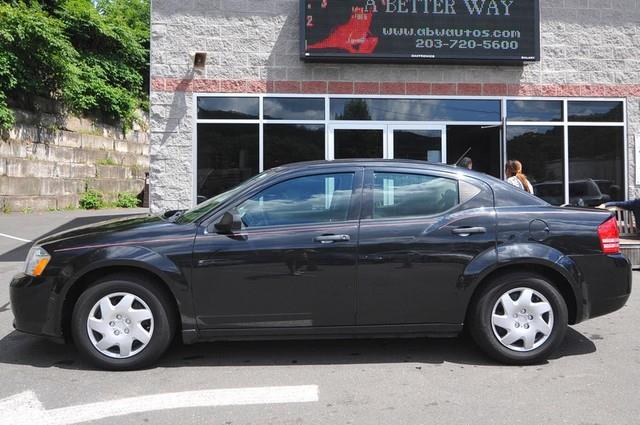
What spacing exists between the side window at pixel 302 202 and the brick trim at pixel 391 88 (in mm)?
A: 6133

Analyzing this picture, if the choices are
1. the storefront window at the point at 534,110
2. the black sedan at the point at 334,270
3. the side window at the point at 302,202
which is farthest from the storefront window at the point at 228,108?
the side window at the point at 302,202

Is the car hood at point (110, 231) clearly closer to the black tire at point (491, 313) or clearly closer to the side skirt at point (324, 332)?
the side skirt at point (324, 332)

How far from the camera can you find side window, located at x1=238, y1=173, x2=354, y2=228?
460 centimetres

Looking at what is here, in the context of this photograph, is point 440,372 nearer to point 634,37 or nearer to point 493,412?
point 493,412

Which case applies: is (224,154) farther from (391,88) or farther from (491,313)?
(491,313)

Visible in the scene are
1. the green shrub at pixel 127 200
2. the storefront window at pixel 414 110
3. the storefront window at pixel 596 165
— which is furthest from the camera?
the green shrub at pixel 127 200

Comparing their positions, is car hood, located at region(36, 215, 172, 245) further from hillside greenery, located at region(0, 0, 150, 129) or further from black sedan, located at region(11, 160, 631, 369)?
hillside greenery, located at region(0, 0, 150, 129)

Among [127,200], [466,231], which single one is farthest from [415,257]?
[127,200]

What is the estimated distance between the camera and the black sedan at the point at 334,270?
173 inches

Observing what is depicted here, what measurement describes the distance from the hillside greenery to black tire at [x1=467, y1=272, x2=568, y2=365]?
17059 mm

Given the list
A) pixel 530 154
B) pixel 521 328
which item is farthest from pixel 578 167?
pixel 521 328

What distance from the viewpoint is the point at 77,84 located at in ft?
68.1

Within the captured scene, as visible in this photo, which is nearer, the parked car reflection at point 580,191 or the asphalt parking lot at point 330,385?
the asphalt parking lot at point 330,385

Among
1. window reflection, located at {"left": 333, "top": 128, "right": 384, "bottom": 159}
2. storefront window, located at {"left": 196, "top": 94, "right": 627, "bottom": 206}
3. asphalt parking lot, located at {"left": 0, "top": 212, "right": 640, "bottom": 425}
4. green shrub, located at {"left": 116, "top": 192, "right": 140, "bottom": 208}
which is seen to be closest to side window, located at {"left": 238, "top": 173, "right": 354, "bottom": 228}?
asphalt parking lot, located at {"left": 0, "top": 212, "right": 640, "bottom": 425}
